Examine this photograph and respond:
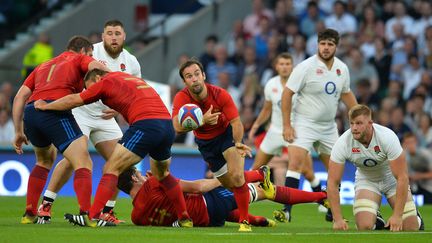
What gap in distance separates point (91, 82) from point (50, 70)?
0.72 meters

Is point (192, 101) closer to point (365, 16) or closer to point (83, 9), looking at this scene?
point (365, 16)

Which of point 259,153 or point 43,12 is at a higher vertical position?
point 43,12

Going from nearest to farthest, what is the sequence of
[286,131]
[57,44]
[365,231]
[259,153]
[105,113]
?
1. [365,231]
2. [105,113]
3. [286,131]
4. [259,153]
5. [57,44]

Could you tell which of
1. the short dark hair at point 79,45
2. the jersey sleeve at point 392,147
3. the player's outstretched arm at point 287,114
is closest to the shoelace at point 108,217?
the short dark hair at point 79,45

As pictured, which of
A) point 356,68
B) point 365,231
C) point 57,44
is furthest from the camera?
point 57,44

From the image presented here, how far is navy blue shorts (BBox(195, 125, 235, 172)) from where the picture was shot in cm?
1250

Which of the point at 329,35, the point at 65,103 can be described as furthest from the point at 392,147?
the point at 65,103

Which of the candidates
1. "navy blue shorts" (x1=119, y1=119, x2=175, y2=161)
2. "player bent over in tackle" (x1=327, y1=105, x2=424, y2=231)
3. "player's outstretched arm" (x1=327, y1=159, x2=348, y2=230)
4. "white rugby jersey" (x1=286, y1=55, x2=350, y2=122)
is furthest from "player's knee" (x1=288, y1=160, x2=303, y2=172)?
"navy blue shorts" (x1=119, y1=119, x2=175, y2=161)

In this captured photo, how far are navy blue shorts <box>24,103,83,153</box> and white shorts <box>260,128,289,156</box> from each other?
15.5 ft

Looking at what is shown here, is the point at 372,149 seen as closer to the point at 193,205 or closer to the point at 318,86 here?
the point at 193,205

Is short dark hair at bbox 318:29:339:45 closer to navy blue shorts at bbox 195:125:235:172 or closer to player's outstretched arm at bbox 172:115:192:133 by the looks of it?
navy blue shorts at bbox 195:125:235:172

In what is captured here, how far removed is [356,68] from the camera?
70.2ft

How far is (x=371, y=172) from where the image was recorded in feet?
41.2

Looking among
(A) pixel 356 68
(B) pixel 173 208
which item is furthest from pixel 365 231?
(A) pixel 356 68
